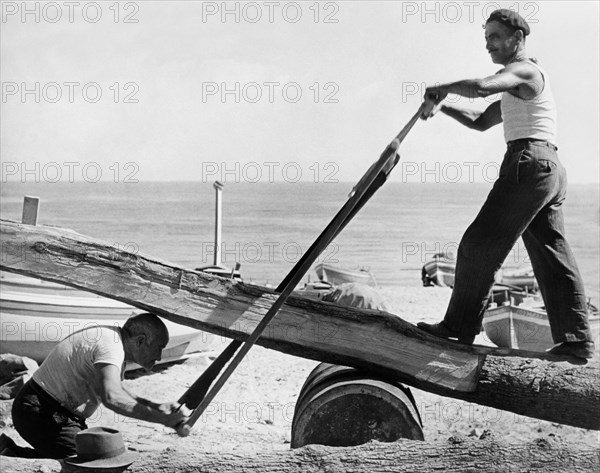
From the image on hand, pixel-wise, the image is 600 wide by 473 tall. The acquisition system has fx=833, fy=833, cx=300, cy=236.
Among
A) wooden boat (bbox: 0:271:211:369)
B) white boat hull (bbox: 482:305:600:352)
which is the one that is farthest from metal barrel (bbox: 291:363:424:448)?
white boat hull (bbox: 482:305:600:352)

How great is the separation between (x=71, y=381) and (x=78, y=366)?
0.11 metres

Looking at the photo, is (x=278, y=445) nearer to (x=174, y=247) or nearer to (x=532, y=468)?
(x=532, y=468)

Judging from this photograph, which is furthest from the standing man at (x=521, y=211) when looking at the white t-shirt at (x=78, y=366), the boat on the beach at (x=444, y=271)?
the boat on the beach at (x=444, y=271)

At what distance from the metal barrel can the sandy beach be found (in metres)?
1.00

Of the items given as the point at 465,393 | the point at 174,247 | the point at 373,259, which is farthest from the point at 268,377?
the point at 174,247

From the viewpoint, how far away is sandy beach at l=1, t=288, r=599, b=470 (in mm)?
7352

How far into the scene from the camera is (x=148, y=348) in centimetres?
502

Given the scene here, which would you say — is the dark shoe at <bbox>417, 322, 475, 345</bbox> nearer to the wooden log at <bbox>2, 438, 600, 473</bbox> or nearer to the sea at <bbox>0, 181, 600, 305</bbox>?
the wooden log at <bbox>2, 438, 600, 473</bbox>

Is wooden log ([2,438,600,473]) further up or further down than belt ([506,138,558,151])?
further down

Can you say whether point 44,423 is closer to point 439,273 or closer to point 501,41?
point 501,41

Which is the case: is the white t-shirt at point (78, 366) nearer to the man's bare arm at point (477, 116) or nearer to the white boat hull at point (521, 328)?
the man's bare arm at point (477, 116)

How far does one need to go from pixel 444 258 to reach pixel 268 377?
59.4ft

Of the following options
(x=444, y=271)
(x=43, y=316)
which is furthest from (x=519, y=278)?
(x=43, y=316)

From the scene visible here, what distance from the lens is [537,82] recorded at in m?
4.95
